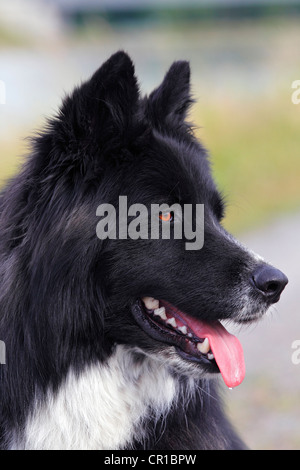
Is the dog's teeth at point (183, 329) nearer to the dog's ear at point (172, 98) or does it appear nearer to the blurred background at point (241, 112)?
the blurred background at point (241, 112)

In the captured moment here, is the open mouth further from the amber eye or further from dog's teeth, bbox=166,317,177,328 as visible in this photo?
the amber eye

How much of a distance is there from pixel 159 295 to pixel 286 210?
8118 mm

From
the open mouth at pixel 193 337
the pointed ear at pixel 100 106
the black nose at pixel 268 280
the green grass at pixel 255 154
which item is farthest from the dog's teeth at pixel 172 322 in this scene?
the green grass at pixel 255 154

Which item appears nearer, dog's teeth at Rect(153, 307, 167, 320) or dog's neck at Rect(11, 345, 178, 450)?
dog's neck at Rect(11, 345, 178, 450)

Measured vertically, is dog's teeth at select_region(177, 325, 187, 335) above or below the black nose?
below

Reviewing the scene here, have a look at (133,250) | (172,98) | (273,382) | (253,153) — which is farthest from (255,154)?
(133,250)

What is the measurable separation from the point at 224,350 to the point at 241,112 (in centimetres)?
1223

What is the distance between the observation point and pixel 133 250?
136 inches

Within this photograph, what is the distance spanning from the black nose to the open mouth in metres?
0.31

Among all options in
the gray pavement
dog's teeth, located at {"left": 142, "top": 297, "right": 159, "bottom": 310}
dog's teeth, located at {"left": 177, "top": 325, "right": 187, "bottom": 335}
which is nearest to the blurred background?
the gray pavement

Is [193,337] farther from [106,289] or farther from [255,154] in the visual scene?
[255,154]

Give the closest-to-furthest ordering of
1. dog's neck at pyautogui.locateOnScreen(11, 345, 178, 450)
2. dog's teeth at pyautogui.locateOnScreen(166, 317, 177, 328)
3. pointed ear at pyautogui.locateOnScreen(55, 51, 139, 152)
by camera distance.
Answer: pointed ear at pyautogui.locateOnScreen(55, 51, 139, 152), dog's neck at pyautogui.locateOnScreen(11, 345, 178, 450), dog's teeth at pyautogui.locateOnScreen(166, 317, 177, 328)

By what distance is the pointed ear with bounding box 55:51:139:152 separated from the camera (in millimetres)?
3322
